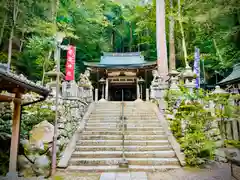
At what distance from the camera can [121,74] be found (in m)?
16.9

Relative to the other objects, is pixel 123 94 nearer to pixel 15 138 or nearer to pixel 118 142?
pixel 118 142

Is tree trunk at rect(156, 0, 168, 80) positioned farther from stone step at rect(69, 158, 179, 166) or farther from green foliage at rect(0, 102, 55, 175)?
green foliage at rect(0, 102, 55, 175)

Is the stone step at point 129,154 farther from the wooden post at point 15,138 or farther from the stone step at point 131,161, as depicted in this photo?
the wooden post at point 15,138

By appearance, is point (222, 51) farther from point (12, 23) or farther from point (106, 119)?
→ point (12, 23)

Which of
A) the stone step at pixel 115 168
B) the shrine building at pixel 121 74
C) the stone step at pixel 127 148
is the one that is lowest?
the stone step at pixel 115 168

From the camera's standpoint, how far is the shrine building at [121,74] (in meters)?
16.1

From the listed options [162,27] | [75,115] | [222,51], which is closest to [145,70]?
[162,27]

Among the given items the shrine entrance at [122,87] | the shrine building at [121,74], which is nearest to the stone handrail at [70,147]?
the shrine building at [121,74]

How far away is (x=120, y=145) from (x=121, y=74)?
10461mm

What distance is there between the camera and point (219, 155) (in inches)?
261

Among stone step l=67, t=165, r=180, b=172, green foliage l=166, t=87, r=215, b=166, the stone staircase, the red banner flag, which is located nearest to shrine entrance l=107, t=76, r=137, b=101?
the red banner flag

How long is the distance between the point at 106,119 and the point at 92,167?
3328 millimetres

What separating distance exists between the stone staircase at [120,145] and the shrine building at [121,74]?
697cm

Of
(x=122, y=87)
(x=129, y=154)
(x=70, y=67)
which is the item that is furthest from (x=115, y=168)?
(x=122, y=87)
